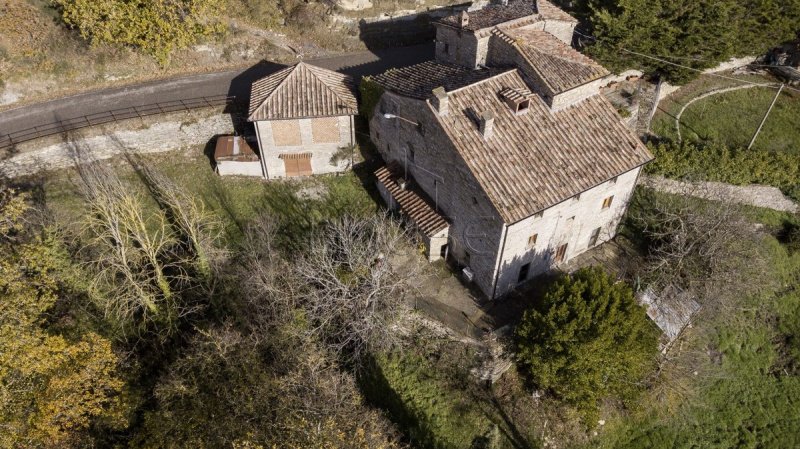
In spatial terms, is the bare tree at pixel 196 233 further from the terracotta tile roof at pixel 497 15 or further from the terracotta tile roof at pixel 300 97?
the terracotta tile roof at pixel 497 15

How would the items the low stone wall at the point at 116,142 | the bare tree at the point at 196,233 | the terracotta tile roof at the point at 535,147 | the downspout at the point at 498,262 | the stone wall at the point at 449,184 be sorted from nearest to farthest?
the bare tree at the point at 196,233, the downspout at the point at 498,262, the terracotta tile roof at the point at 535,147, the stone wall at the point at 449,184, the low stone wall at the point at 116,142

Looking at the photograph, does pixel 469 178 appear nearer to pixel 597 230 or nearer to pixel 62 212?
pixel 597 230

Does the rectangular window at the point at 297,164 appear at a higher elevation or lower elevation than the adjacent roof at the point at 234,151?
lower

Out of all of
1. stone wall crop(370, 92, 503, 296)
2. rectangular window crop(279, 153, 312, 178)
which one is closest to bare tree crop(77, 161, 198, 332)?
rectangular window crop(279, 153, 312, 178)

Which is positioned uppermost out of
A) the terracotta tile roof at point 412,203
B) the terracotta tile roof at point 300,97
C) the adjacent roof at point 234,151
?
the terracotta tile roof at point 300,97

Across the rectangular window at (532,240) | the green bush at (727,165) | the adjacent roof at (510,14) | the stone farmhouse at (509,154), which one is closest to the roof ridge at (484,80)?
the stone farmhouse at (509,154)

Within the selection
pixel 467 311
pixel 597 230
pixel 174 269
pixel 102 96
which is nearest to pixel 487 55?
pixel 597 230

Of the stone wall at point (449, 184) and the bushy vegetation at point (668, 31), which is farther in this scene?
the bushy vegetation at point (668, 31)
